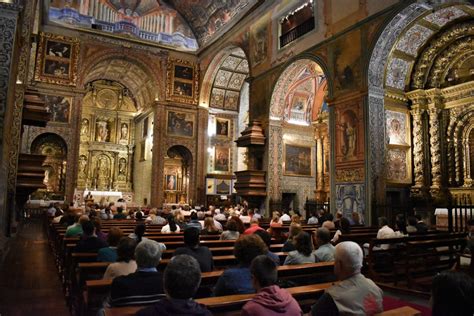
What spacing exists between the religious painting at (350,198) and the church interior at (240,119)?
0.06 meters

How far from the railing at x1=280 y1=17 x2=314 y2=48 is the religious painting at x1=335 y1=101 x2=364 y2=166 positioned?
3.79 metres

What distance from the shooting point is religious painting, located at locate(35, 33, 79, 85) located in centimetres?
1909

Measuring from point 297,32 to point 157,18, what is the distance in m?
11.4

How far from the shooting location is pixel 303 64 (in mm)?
15000

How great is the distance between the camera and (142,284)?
2.66 m

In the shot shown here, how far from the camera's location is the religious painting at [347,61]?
11.8 meters

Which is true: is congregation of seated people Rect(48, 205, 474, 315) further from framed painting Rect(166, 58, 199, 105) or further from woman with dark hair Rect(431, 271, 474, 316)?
framed painting Rect(166, 58, 199, 105)

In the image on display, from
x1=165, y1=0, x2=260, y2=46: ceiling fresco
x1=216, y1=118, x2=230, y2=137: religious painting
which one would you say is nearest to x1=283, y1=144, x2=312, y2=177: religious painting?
x1=165, y1=0, x2=260, y2=46: ceiling fresco

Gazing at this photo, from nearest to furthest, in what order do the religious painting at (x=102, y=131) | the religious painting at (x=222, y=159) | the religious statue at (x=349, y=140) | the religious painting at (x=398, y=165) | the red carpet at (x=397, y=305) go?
the red carpet at (x=397, y=305), the religious statue at (x=349, y=140), the religious painting at (x=398, y=165), the religious painting at (x=222, y=159), the religious painting at (x=102, y=131)

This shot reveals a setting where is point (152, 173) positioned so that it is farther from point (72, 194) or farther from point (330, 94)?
point (330, 94)

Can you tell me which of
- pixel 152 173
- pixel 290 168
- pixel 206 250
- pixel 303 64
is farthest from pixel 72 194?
pixel 206 250

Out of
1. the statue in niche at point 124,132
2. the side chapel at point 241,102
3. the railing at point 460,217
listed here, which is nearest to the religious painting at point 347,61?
the side chapel at point 241,102

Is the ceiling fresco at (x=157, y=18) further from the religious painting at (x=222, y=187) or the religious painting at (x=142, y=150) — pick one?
the religious painting at (x=222, y=187)

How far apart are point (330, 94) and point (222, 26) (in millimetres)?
9592
